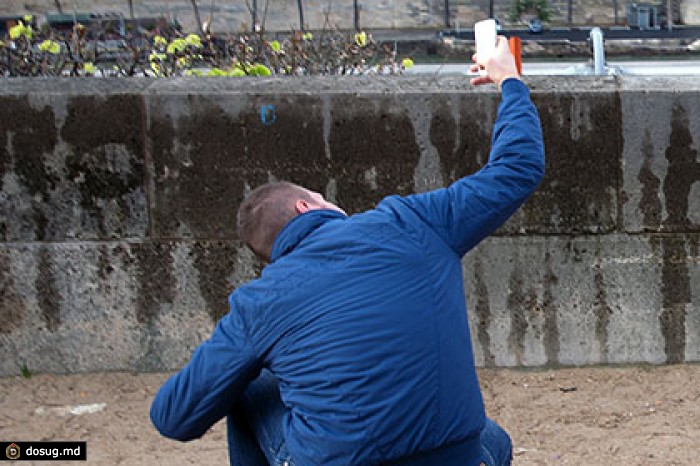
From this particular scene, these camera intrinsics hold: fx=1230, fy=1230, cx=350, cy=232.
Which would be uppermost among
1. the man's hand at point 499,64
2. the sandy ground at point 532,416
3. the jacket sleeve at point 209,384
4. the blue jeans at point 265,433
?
the man's hand at point 499,64

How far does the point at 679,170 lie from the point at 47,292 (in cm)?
275

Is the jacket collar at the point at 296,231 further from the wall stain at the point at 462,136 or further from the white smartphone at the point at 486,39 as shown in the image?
the wall stain at the point at 462,136

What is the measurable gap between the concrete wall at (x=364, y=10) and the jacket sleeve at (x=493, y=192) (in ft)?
108

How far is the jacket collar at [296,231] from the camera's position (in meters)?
2.96

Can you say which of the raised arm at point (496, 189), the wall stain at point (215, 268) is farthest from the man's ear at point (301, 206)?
the wall stain at point (215, 268)

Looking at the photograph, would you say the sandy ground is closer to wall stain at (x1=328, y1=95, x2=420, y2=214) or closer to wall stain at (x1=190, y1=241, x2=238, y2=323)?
wall stain at (x1=190, y1=241, x2=238, y2=323)

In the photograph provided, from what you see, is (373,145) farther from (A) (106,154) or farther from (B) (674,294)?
Answer: (B) (674,294)

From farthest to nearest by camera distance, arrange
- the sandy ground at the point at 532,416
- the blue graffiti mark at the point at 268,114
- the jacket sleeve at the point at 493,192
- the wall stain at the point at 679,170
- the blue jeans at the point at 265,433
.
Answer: the blue graffiti mark at the point at 268,114, the wall stain at the point at 679,170, the sandy ground at the point at 532,416, the blue jeans at the point at 265,433, the jacket sleeve at the point at 493,192

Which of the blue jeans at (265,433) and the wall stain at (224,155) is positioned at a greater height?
the wall stain at (224,155)

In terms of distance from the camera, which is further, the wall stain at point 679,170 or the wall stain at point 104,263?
the wall stain at point 104,263

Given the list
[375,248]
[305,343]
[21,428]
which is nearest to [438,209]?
[375,248]

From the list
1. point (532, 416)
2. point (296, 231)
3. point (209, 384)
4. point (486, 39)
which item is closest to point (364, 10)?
point (532, 416)

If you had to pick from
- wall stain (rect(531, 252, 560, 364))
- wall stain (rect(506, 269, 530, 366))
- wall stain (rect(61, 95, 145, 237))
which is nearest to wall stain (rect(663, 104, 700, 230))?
wall stain (rect(531, 252, 560, 364))

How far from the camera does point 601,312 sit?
17.2 feet
